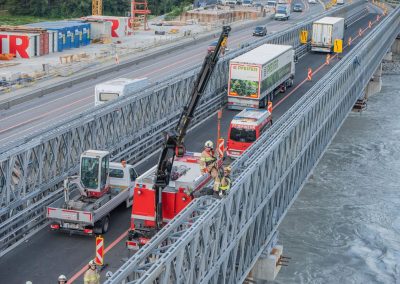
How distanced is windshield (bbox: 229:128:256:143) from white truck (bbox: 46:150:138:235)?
410 inches

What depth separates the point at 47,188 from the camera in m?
32.2

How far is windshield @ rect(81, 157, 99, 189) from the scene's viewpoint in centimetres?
3061

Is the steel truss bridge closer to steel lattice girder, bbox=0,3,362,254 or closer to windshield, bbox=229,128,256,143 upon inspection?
steel lattice girder, bbox=0,3,362,254

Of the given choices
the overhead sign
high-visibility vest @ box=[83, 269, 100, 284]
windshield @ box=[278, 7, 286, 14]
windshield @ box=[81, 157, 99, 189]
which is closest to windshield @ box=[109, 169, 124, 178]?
windshield @ box=[81, 157, 99, 189]

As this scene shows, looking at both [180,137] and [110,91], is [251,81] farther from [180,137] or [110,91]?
[180,137]

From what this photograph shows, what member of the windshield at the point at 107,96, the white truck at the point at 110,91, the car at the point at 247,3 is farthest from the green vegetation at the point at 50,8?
the windshield at the point at 107,96

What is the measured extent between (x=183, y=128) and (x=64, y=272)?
6398 mm

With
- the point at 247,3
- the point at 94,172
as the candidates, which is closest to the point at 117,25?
the point at 247,3

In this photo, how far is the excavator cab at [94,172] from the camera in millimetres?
30609

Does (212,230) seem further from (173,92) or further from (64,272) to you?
(173,92)

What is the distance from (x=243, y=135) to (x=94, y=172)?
13436 millimetres

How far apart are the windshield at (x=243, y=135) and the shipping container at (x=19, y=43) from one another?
173ft

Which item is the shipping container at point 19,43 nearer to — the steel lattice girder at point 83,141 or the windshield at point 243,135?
the steel lattice girder at point 83,141

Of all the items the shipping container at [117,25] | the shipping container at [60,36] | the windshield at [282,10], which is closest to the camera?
the shipping container at [60,36]
